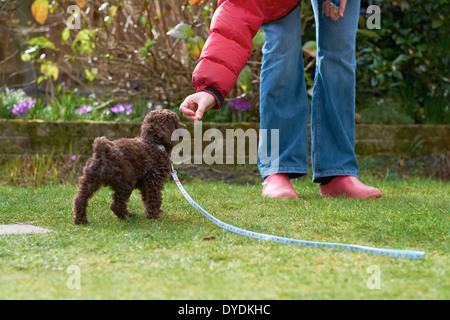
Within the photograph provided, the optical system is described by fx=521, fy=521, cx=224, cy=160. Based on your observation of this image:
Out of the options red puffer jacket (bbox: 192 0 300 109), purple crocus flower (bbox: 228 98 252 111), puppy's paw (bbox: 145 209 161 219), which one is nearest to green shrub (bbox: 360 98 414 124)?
purple crocus flower (bbox: 228 98 252 111)

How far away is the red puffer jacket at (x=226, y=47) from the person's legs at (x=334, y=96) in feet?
1.83

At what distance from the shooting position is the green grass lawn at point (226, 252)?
1.63 meters

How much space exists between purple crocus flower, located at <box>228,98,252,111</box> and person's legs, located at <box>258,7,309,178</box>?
1.64 meters

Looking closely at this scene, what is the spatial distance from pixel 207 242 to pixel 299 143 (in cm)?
139

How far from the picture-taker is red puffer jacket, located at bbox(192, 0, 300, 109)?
2.61 meters

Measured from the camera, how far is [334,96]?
3.32 meters

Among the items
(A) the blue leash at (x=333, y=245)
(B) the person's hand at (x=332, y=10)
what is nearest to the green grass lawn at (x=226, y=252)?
(A) the blue leash at (x=333, y=245)

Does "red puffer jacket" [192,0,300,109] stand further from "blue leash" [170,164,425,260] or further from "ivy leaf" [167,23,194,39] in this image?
Answer: "ivy leaf" [167,23,194,39]

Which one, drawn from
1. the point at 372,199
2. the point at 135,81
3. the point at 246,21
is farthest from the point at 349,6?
the point at 135,81

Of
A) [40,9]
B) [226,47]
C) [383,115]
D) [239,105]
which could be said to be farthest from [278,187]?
[40,9]
